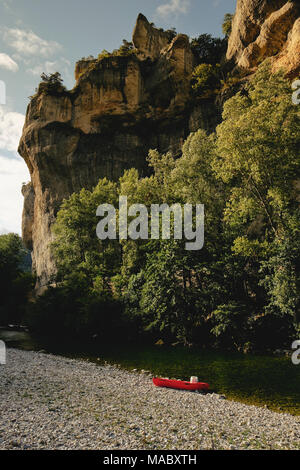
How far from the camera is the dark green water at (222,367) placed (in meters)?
11.8

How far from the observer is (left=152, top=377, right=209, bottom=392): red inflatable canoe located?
12.6 metres

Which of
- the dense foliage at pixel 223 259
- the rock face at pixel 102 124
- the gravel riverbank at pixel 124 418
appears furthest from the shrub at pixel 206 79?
the gravel riverbank at pixel 124 418

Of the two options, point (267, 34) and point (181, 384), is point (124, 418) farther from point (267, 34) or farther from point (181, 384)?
point (267, 34)

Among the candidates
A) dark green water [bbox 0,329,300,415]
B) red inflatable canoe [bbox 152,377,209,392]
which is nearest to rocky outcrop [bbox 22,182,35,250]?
dark green water [bbox 0,329,300,415]

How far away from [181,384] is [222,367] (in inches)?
178

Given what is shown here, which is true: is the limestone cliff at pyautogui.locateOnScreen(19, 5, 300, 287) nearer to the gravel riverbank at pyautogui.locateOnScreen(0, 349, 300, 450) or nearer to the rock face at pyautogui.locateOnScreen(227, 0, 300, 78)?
the rock face at pyautogui.locateOnScreen(227, 0, 300, 78)

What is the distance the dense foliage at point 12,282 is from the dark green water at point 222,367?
2070cm

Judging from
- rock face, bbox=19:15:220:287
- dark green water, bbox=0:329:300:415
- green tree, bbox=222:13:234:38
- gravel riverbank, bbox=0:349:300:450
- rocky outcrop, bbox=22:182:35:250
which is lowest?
dark green water, bbox=0:329:300:415

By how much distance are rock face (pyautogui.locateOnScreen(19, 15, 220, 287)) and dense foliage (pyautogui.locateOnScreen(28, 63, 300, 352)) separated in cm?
1975

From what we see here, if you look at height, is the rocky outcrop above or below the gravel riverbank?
above

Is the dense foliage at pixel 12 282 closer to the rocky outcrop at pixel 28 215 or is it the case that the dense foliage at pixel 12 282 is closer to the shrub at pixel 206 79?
the rocky outcrop at pixel 28 215

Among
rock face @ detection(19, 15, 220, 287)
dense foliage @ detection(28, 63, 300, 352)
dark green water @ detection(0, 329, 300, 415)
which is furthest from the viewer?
rock face @ detection(19, 15, 220, 287)

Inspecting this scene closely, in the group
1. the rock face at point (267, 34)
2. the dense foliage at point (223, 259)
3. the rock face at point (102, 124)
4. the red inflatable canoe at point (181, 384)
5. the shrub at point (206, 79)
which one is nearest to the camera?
the red inflatable canoe at point (181, 384)
